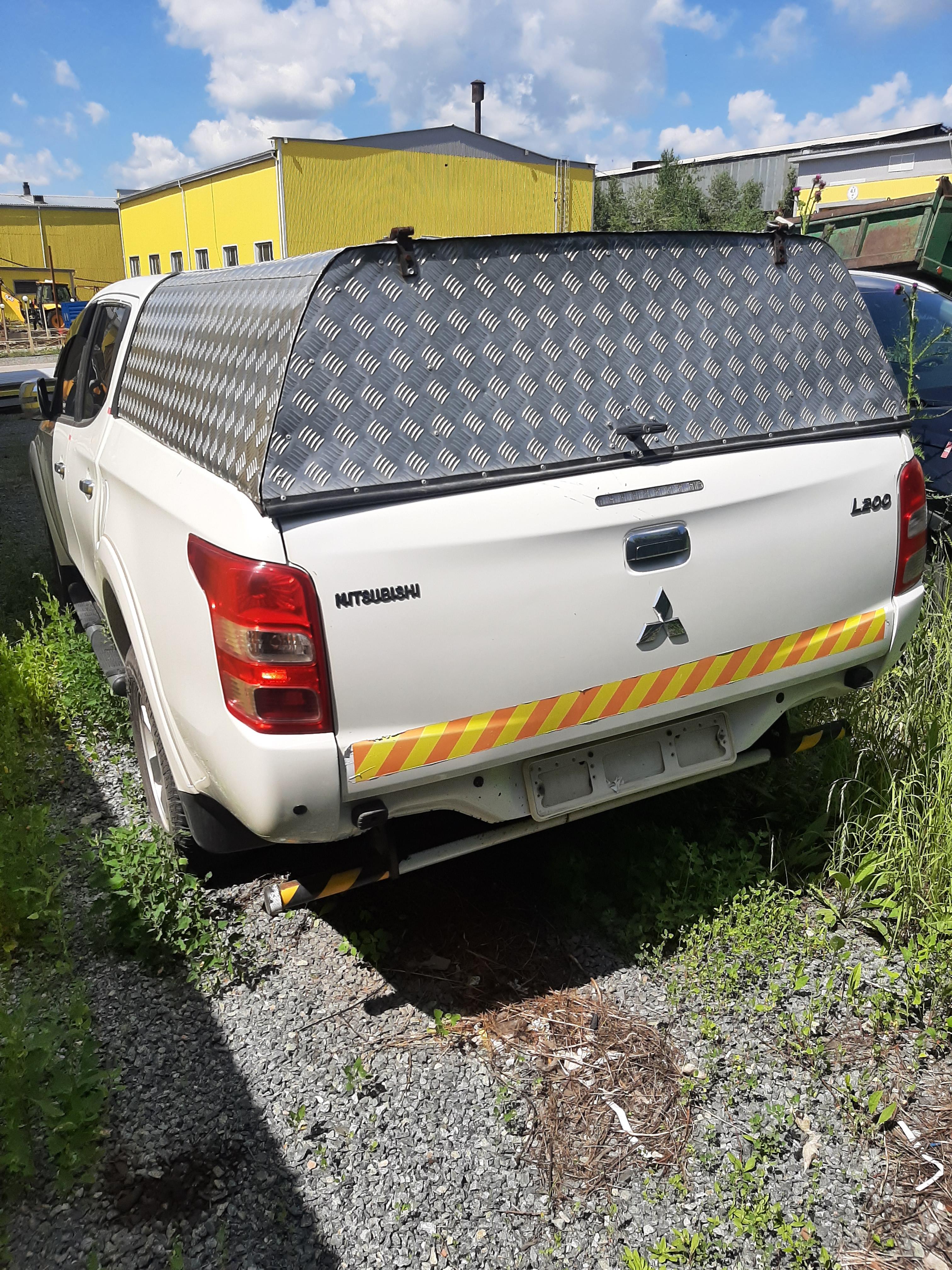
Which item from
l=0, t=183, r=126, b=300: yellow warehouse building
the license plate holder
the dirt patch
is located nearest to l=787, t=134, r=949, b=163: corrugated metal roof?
l=0, t=183, r=126, b=300: yellow warehouse building

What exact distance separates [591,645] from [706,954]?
1243 mm

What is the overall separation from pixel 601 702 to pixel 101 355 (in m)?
3.24

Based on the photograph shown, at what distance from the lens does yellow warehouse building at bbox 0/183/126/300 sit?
45.0 m

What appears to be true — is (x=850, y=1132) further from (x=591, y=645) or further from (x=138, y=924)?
(x=138, y=924)

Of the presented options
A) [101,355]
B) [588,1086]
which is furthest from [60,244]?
[588,1086]

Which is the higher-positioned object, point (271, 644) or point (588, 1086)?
point (271, 644)

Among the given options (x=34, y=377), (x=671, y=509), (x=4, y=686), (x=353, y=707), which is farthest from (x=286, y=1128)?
(x=34, y=377)

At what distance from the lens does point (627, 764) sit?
2.89 meters

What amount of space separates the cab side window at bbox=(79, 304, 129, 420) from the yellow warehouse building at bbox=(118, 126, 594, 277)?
20.3m

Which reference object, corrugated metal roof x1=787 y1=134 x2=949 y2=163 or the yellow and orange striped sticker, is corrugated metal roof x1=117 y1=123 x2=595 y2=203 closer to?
corrugated metal roof x1=787 y1=134 x2=949 y2=163

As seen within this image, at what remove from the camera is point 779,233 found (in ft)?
10.0

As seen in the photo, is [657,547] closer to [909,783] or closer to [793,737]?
[793,737]

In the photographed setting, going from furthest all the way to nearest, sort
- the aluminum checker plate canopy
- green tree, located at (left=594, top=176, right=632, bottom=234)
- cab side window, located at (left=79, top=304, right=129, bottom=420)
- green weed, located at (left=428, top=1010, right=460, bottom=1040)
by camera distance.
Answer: green tree, located at (left=594, top=176, right=632, bottom=234) < cab side window, located at (left=79, top=304, right=129, bottom=420) < green weed, located at (left=428, top=1010, right=460, bottom=1040) < the aluminum checker plate canopy

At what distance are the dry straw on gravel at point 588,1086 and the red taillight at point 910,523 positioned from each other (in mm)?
1686
